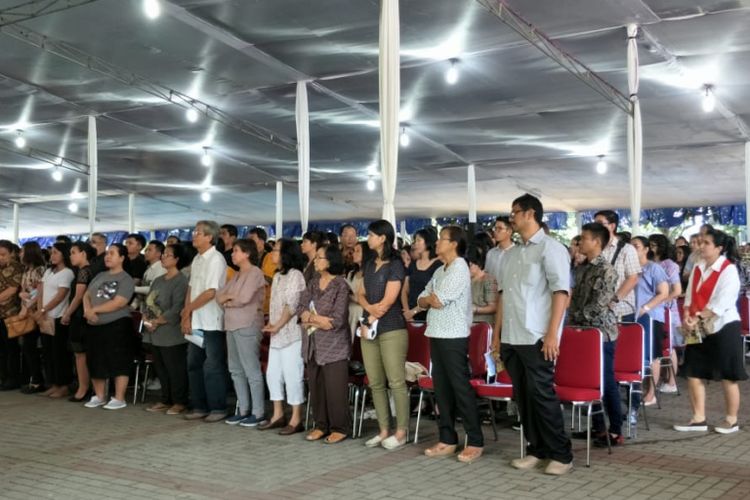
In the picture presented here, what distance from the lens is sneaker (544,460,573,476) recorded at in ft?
15.4

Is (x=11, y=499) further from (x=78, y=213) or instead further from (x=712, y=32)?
(x=78, y=213)

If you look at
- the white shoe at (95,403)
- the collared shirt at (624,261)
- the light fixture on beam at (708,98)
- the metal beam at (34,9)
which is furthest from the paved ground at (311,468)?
the light fixture on beam at (708,98)

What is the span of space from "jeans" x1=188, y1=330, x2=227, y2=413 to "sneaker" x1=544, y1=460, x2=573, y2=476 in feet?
9.93

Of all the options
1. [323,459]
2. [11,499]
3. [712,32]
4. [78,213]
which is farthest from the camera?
[78,213]

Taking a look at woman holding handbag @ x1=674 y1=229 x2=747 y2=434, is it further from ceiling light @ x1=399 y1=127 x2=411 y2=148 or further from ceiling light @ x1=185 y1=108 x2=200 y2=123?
ceiling light @ x1=185 y1=108 x2=200 y2=123

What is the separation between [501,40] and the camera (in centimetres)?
1009

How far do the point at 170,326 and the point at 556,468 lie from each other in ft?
12.2

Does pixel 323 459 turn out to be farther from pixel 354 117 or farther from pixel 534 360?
pixel 354 117

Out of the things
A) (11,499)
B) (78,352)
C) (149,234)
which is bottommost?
(11,499)

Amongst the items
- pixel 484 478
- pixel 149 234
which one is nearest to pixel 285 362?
pixel 484 478

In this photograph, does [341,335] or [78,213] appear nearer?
[341,335]

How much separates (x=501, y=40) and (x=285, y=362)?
224 inches

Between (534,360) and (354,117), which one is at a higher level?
(354,117)

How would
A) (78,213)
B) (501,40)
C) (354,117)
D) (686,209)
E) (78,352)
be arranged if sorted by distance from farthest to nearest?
1. (78,213)
2. (686,209)
3. (354,117)
4. (501,40)
5. (78,352)
